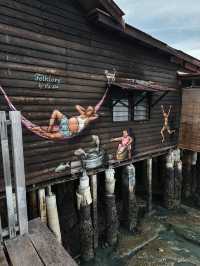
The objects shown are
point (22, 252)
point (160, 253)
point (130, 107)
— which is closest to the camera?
point (22, 252)

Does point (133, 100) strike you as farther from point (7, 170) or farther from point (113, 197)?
point (7, 170)

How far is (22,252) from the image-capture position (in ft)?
8.49

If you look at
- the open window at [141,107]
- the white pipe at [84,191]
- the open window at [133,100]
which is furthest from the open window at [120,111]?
the white pipe at [84,191]

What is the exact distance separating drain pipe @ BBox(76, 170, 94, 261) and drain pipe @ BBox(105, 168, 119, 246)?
89 centimetres

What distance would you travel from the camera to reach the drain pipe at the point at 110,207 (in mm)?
7609

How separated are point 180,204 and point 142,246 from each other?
13.0 feet

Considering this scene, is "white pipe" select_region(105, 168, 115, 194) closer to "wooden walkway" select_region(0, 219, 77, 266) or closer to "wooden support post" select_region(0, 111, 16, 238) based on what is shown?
"wooden walkway" select_region(0, 219, 77, 266)

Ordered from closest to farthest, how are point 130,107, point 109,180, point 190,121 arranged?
point 109,180, point 130,107, point 190,121

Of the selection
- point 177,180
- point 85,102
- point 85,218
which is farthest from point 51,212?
point 177,180

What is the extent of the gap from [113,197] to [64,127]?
10.5ft

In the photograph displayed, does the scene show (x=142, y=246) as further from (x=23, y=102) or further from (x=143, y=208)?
(x=23, y=102)

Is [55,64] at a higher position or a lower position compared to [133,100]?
higher

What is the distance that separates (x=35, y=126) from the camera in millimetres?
5578

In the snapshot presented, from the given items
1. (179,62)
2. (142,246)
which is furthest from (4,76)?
(179,62)
